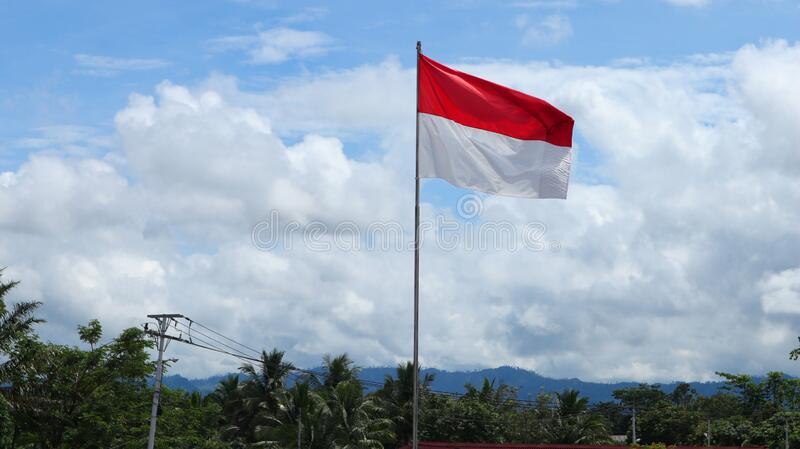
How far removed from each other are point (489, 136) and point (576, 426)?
54290 mm

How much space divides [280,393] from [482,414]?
15.0 metres

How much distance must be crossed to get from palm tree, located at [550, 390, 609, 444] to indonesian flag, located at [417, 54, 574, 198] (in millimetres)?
53217

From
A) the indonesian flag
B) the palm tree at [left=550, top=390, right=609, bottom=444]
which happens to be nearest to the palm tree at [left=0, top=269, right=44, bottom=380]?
the indonesian flag

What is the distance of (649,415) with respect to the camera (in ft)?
292

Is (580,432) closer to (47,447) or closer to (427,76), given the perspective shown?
(47,447)

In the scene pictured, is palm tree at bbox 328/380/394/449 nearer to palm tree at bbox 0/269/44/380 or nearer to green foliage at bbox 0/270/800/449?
green foliage at bbox 0/270/800/449

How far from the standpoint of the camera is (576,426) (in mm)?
68875

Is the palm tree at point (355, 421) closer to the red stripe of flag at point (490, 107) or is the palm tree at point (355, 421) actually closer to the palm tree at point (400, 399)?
the palm tree at point (400, 399)

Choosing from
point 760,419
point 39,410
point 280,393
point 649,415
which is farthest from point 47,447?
point 649,415

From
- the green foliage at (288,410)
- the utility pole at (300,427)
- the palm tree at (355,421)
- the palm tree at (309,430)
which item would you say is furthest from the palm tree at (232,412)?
the utility pole at (300,427)

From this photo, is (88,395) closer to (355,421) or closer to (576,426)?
(355,421)

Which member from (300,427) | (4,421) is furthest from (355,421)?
(4,421)

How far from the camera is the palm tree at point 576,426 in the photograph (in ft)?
224

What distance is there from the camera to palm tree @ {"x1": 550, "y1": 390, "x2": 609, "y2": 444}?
224 feet
